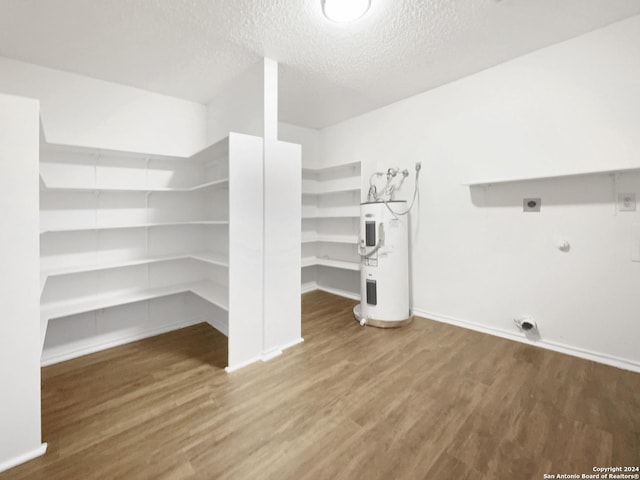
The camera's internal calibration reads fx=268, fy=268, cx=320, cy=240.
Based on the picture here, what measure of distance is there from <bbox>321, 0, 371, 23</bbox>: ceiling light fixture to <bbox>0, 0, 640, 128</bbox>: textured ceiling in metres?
0.08

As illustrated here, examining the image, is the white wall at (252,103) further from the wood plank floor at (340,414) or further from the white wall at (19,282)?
the wood plank floor at (340,414)

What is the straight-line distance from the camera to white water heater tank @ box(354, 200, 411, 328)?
295 cm

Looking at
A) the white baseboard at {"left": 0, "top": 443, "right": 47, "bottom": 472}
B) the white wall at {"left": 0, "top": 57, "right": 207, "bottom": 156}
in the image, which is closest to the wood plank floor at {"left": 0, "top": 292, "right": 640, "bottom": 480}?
the white baseboard at {"left": 0, "top": 443, "right": 47, "bottom": 472}

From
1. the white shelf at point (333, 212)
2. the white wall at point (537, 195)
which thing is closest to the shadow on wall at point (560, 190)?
the white wall at point (537, 195)

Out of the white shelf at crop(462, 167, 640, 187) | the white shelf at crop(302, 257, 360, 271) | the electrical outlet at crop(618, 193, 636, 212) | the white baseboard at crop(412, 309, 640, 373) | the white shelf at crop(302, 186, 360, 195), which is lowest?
the white baseboard at crop(412, 309, 640, 373)

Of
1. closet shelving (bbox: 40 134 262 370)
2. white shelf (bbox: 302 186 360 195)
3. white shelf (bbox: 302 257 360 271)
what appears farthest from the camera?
white shelf (bbox: 302 186 360 195)

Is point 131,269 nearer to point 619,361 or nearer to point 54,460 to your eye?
point 54,460

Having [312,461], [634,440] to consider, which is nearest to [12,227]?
[312,461]

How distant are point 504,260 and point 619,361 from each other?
1074 mm

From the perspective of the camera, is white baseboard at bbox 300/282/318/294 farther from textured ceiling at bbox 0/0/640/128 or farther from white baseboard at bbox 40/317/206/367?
textured ceiling at bbox 0/0/640/128

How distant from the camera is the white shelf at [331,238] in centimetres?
382

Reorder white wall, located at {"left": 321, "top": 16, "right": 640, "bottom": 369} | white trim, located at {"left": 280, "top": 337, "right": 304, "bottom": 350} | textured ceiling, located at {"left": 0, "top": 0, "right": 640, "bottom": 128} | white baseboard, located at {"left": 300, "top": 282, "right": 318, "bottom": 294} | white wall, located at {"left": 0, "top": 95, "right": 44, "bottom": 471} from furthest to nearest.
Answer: white baseboard, located at {"left": 300, "top": 282, "right": 318, "bottom": 294}, white trim, located at {"left": 280, "top": 337, "right": 304, "bottom": 350}, white wall, located at {"left": 321, "top": 16, "right": 640, "bottom": 369}, textured ceiling, located at {"left": 0, "top": 0, "right": 640, "bottom": 128}, white wall, located at {"left": 0, "top": 95, "right": 44, "bottom": 471}

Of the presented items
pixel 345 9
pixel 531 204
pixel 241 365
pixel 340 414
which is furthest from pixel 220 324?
pixel 531 204

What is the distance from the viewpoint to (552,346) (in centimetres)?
241
